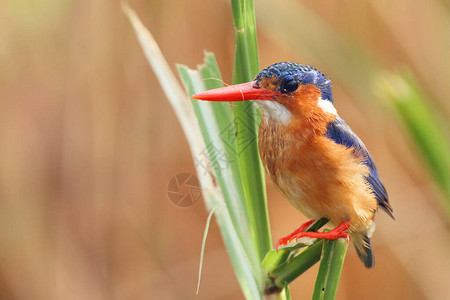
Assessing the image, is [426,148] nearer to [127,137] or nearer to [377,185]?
[377,185]

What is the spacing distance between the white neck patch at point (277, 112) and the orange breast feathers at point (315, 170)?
1 centimetres

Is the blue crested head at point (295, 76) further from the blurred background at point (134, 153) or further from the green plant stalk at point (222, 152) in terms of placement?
the blurred background at point (134, 153)

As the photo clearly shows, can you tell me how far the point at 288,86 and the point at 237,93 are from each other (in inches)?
9.0

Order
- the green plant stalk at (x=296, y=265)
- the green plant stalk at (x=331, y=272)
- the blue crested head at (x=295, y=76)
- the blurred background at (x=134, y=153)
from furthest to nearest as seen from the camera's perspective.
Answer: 1. the blurred background at (x=134, y=153)
2. the blue crested head at (x=295, y=76)
3. the green plant stalk at (x=296, y=265)
4. the green plant stalk at (x=331, y=272)

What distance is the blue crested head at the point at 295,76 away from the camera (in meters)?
1.37

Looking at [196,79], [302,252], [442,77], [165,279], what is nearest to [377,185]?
[302,252]

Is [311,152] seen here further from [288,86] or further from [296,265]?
[296,265]

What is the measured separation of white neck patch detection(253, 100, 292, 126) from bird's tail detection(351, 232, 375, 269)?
475 mm

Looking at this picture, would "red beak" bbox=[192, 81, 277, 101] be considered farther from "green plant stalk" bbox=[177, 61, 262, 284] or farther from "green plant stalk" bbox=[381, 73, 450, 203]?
"green plant stalk" bbox=[381, 73, 450, 203]

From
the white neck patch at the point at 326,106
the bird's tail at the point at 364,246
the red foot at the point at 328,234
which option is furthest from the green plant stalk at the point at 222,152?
the bird's tail at the point at 364,246

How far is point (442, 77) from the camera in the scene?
7.78 ft

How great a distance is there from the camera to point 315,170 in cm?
146

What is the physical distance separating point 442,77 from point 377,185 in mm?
995

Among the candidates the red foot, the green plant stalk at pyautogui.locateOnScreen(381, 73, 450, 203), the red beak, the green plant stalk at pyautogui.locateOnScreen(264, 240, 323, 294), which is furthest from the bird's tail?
the red beak
